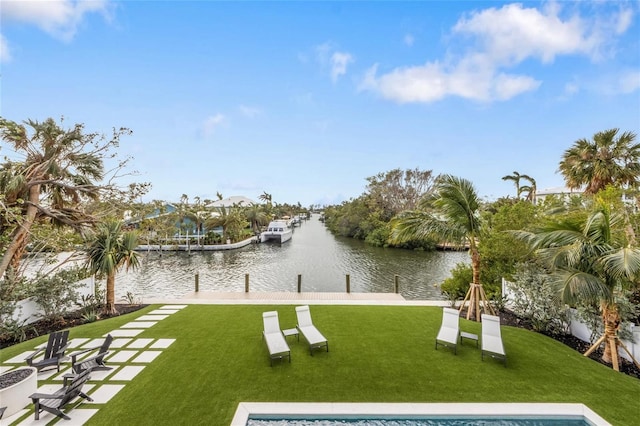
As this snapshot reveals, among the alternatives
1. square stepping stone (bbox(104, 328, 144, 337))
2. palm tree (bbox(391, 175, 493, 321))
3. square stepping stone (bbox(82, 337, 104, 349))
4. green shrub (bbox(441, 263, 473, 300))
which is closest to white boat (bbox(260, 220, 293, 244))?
green shrub (bbox(441, 263, 473, 300))

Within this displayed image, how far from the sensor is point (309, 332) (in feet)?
24.9

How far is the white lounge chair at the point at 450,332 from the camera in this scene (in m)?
7.11

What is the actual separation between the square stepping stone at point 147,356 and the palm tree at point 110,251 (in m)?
4.59

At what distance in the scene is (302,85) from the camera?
20.4 meters

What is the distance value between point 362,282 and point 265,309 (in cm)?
916

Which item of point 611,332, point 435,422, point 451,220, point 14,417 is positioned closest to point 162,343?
point 14,417

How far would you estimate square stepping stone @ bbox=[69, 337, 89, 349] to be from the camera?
294 inches

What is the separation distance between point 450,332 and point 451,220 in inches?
139

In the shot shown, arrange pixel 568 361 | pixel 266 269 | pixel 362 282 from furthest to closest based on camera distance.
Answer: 1. pixel 266 269
2. pixel 362 282
3. pixel 568 361

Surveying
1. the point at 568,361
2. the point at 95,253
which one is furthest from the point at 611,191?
the point at 95,253

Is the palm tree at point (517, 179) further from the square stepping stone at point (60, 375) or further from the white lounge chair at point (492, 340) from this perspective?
the square stepping stone at point (60, 375)

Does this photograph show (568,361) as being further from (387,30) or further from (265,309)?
(387,30)

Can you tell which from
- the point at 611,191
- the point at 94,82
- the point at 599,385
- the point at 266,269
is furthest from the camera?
the point at 266,269

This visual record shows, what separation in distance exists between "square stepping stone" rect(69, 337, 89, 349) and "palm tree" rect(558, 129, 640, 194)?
2060cm
